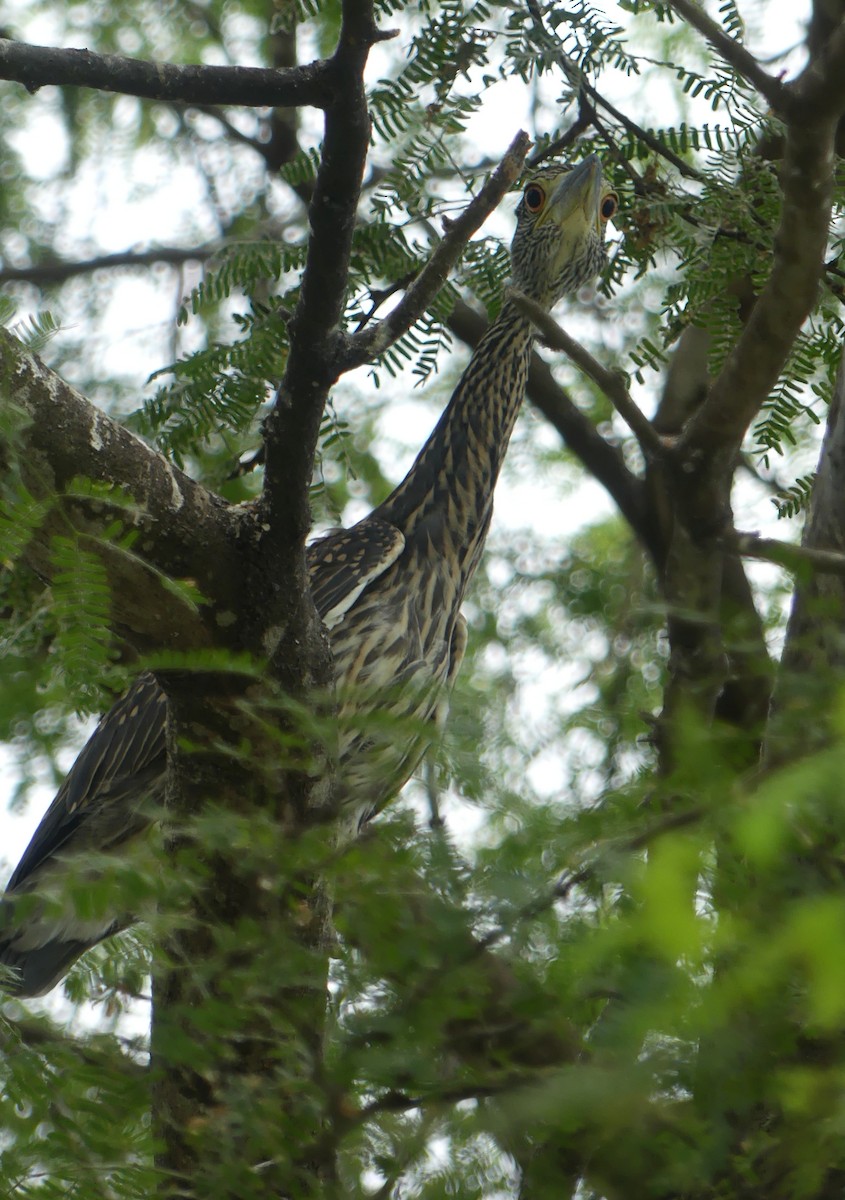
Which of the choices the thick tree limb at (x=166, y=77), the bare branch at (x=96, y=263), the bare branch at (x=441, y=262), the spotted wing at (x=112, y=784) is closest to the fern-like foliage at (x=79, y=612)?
the bare branch at (x=441, y=262)

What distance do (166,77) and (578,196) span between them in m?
1.83

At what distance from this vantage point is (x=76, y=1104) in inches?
60.1

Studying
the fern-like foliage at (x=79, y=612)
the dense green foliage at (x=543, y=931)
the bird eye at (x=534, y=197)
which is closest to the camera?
the dense green foliage at (x=543, y=931)

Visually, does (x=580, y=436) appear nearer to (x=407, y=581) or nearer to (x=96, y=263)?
(x=407, y=581)

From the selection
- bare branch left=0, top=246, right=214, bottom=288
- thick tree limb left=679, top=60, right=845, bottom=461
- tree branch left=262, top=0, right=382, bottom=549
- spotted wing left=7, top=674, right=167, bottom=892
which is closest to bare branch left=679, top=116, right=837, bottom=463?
thick tree limb left=679, top=60, right=845, bottom=461

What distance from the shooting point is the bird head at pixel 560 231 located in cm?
372

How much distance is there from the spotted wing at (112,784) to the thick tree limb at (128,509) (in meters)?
0.91

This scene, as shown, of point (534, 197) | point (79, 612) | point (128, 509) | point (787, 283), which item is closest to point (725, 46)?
point (787, 283)

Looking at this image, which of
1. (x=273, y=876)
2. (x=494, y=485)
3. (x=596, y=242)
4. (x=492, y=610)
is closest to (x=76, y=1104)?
(x=273, y=876)

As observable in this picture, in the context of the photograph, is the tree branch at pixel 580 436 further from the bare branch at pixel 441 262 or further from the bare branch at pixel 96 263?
the bare branch at pixel 441 262

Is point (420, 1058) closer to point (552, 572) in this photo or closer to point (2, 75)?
point (2, 75)

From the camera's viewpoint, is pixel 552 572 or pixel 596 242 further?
pixel 552 572

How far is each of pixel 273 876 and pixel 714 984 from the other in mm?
594

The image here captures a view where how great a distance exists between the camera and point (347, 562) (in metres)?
3.52
